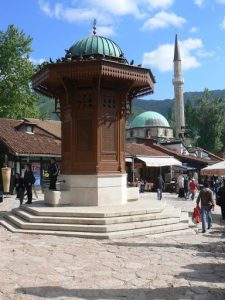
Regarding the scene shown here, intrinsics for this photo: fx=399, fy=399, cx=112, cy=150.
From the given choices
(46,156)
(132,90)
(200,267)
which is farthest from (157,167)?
(200,267)

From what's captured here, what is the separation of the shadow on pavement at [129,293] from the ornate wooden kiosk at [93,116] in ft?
20.2

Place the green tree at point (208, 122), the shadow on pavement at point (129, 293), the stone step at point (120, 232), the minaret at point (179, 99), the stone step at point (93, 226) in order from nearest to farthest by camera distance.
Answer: the shadow on pavement at point (129, 293)
the stone step at point (120, 232)
the stone step at point (93, 226)
the green tree at point (208, 122)
the minaret at point (179, 99)

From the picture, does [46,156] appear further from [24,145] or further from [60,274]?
[60,274]

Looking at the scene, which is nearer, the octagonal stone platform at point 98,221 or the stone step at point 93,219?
the octagonal stone platform at point 98,221

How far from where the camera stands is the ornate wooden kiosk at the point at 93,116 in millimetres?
11438

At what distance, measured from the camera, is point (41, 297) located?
506 centimetres

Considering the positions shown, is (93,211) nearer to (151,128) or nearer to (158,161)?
(158,161)

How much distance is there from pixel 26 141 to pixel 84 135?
13834mm

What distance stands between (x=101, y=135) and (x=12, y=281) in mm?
6645

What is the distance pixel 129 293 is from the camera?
528cm

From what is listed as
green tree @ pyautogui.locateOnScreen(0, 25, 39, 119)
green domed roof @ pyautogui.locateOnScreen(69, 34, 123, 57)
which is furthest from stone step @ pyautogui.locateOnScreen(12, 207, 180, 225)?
green tree @ pyautogui.locateOnScreen(0, 25, 39, 119)

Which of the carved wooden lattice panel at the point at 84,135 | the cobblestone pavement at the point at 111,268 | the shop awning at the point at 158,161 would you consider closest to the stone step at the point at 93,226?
the cobblestone pavement at the point at 111,268

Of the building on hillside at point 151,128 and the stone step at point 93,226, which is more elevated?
the building on hillside at point 151,128

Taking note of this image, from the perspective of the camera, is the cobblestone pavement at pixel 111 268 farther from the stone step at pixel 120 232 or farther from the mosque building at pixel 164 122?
the mosque building at pixel 164 122
